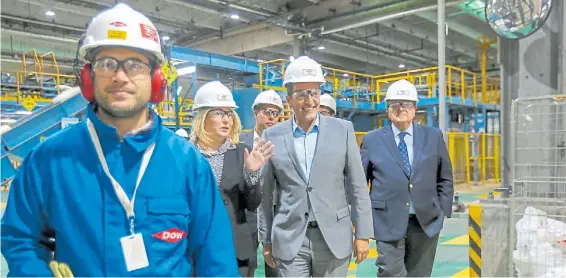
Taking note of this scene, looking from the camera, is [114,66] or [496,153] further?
[496,153]

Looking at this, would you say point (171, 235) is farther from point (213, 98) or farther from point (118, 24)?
point (213, 98)

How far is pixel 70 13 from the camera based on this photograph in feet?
47.8

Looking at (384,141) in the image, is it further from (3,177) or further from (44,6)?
(44,6)

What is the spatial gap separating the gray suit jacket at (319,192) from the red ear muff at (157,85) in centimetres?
117

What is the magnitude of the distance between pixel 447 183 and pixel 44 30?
53.5 ft

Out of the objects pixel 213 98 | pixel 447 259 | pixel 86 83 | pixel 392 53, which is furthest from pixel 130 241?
pixel 392 53

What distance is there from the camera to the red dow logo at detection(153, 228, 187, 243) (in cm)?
149

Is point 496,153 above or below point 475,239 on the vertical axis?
below

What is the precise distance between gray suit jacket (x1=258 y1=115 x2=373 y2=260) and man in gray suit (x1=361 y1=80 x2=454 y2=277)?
0.69 m

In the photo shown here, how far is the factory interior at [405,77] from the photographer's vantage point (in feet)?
12.2

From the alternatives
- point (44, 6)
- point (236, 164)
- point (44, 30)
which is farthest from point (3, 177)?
point (44, 30)

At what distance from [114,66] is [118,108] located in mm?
152

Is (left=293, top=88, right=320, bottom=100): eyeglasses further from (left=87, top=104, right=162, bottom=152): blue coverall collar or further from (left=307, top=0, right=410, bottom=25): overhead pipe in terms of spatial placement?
(left=307, top=0, right=410, bottom=25): overhead pipe

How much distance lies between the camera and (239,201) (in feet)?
9.49
